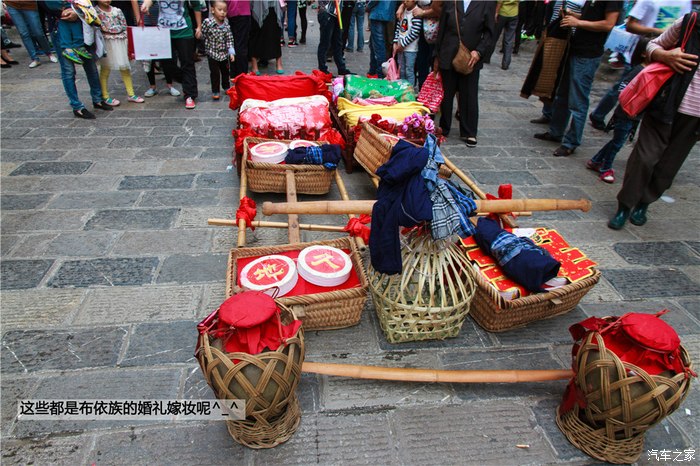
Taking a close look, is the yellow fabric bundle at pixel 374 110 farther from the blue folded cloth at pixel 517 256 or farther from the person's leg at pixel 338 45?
the person's leg at pixel 338 45

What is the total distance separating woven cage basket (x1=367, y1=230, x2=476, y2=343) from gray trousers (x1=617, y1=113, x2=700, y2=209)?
2167 millimetres

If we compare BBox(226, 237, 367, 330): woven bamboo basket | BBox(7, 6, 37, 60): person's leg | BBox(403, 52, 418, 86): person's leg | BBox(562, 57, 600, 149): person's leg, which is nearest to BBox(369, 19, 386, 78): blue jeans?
BBox(403, 52, 418, 86): person's leg

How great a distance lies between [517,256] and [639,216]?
214cm

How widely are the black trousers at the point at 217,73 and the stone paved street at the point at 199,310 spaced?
1.61 meters

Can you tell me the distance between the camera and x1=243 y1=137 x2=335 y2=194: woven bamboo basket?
3.74 metres

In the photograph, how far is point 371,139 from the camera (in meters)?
3.87

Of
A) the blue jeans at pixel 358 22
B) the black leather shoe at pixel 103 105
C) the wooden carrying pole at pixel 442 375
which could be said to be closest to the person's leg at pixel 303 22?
the blue jeans at pixel 358 22

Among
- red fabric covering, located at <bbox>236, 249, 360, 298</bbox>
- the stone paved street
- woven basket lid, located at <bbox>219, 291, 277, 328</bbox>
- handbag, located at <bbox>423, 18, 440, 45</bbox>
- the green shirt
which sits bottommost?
the stone paved street

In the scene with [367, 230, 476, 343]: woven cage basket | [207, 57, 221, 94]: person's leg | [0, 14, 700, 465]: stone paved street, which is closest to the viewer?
[0, 14, 700, 465]: stone paved street

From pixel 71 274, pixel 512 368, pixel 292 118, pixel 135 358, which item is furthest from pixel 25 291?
pixel 512 368

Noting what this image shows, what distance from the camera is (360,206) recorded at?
7.11 ft

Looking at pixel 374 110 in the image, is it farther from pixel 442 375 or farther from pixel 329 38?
pixel 329 38

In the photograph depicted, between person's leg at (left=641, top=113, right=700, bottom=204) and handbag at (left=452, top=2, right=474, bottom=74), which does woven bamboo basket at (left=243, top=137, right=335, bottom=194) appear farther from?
person's leg at (left=641, top=113, right=700, bottom=204)

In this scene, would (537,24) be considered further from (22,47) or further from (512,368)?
(22,47)
